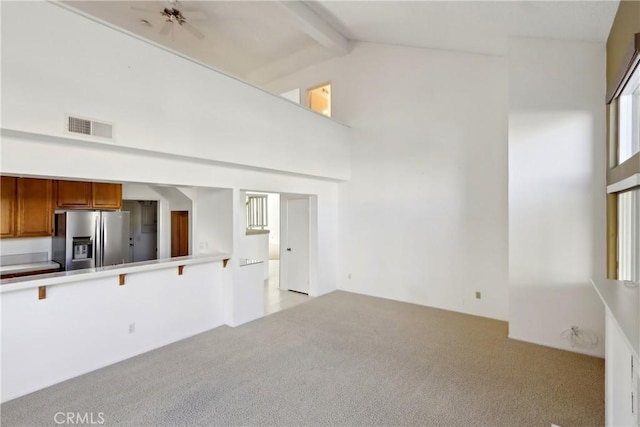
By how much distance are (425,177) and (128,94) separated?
4.34 m

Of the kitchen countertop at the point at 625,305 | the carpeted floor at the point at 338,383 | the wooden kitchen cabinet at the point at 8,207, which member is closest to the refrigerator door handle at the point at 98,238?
the wooden kitchen cabinet at the point at 8,207

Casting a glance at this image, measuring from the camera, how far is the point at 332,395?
2.60 metres

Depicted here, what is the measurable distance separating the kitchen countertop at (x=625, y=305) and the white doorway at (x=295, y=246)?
4408 millimetres

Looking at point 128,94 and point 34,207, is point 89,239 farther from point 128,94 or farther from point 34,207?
point 128,94

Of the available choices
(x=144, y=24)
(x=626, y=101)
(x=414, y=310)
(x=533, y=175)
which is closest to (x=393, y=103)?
(x=533, y=175)

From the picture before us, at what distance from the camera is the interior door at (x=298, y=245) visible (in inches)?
235

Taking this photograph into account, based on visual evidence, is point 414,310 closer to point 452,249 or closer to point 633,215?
point 452,249

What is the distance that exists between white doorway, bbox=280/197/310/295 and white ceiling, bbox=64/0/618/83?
314cm

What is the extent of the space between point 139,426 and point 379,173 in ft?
15.9

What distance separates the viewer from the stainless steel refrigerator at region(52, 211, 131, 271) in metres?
4.21

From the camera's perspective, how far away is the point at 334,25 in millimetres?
5309

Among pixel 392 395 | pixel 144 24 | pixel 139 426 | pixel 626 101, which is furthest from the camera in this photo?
Result: pixel 144 24

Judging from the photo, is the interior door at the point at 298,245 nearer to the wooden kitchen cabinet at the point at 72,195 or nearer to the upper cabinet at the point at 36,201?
the upper cabinet at the point at 36,201

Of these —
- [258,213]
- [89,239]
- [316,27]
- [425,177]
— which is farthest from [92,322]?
[258,213]
